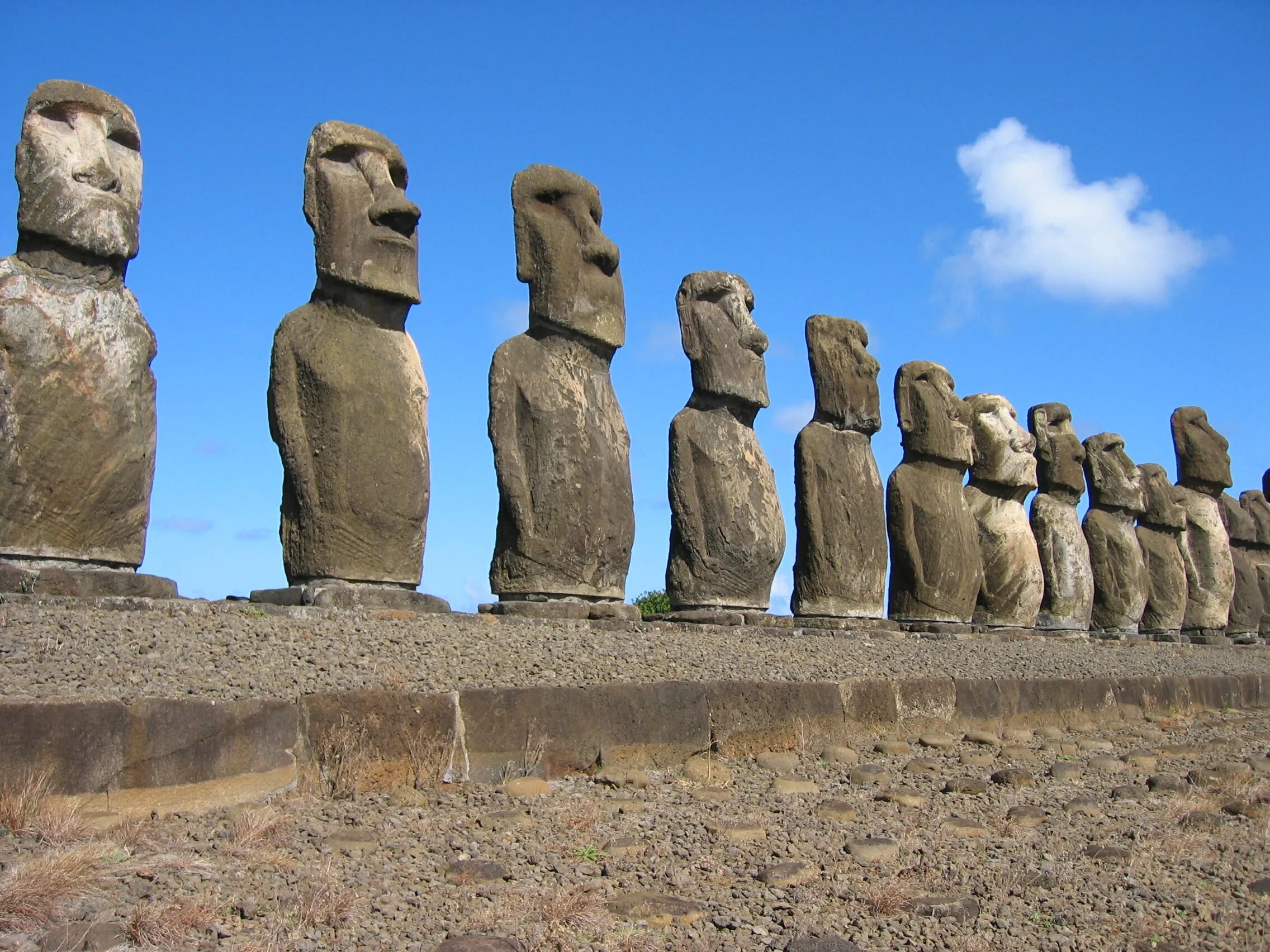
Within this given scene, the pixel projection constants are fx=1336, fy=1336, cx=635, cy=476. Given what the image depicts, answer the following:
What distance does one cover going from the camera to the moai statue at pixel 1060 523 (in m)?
13.6

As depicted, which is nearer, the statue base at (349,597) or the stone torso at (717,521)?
the statue base at (349,597)

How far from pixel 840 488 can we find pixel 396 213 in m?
4.58

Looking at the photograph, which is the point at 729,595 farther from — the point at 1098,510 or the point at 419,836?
the point at 1098,510

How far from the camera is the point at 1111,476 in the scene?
15281 mm

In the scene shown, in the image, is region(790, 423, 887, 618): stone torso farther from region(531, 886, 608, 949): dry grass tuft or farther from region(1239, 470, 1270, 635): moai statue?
region(1239, 470, 1270, 635): moai statue

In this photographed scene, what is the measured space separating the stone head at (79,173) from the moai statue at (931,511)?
6.87 metres

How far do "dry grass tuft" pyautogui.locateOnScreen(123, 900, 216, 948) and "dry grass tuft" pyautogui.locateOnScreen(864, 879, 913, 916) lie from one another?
1796 mm

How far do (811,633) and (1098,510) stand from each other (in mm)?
7552

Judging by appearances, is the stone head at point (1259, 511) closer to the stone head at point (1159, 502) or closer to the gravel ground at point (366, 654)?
the stone head at point (1159, 502)

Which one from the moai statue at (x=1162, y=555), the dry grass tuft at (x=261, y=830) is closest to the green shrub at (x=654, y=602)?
the moai statue at (x=1162, y=555)

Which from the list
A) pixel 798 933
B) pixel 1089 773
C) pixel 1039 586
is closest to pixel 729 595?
pixel 1089 773

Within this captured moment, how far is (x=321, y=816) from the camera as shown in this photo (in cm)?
439

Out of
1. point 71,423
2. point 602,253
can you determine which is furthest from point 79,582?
point 602,253

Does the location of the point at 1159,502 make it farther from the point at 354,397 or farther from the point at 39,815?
the point at 39,815
